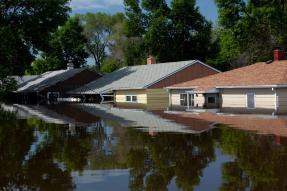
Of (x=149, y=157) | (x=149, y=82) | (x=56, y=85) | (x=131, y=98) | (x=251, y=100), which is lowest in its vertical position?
(x=149, y=157)

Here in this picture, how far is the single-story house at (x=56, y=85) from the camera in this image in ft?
239

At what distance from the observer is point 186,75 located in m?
53.9

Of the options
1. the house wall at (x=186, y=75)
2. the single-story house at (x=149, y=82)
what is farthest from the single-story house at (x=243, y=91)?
the house wall at (x=186, y=75)

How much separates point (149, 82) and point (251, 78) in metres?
15.8

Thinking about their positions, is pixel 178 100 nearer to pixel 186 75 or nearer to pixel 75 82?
pixel 186 75

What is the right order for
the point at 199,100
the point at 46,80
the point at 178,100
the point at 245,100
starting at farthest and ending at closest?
1. the point at 46,80
2. the point at 178,100
3. the point at 199,100
4. the point at 245,100

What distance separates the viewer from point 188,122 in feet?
95.0

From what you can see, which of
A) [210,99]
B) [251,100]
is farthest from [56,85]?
[251,100]

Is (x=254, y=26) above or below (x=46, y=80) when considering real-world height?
above

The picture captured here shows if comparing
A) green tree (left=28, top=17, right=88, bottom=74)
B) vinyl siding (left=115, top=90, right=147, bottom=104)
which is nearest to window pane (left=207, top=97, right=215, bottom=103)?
vinyl siding (left=115, top=90, right=147, bottom=104)

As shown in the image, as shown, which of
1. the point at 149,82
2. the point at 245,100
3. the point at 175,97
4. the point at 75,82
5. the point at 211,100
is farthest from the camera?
the point at 75,82

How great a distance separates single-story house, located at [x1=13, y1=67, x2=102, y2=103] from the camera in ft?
239

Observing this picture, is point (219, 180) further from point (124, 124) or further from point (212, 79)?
point (212, 79)

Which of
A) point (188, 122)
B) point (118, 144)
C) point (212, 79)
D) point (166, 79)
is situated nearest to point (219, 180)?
point (118, 144)
